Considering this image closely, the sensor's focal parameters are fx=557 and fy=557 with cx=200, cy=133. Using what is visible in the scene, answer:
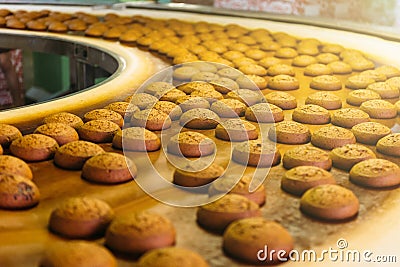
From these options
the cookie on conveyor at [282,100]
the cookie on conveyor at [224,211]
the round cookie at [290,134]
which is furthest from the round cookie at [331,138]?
the cookie on conveyor at [224,211]

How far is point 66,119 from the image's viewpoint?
1898 millimetres

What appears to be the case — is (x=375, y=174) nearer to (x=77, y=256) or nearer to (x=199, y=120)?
(x=199, y=120)

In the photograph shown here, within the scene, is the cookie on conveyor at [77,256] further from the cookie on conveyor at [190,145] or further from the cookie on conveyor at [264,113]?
the cookie on conveyor at [264,113]

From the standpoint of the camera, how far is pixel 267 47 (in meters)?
3.34

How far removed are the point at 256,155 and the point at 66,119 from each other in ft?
2.28

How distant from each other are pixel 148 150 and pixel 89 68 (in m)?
2.28

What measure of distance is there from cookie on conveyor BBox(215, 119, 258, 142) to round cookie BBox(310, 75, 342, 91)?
2.64 feet

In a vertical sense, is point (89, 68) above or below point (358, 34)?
below

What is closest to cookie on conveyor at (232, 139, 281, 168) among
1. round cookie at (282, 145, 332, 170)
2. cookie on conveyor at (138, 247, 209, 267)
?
round cookie at (282, 145, 332, 170)

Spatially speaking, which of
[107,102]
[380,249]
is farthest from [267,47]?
[380,249]

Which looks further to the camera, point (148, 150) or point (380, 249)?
point (148, 150)

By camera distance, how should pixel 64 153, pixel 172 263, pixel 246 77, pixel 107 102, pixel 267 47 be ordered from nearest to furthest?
pixel 172 263 < pixel 64 153 < pixel 107 102 < pixel 246 77 < pixel 267 47

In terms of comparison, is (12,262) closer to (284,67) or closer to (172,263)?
(172,263)

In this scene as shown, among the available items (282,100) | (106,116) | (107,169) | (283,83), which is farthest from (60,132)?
(283,83)
